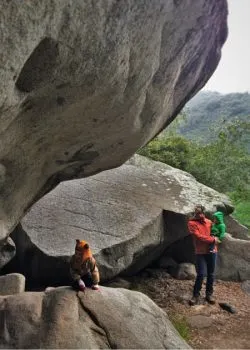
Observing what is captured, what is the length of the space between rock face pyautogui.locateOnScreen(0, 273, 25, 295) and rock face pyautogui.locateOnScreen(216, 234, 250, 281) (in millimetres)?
6785

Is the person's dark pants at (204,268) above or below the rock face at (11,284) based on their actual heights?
above

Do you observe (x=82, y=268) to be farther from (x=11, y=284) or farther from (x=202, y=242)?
(x=202, y=242)

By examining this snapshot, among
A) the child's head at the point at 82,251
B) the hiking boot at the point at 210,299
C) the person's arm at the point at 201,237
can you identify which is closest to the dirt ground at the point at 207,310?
the hiking boot at the point at 210,299

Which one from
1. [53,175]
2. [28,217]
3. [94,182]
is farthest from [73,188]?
[53,175]

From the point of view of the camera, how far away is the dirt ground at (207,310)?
8.77 metres

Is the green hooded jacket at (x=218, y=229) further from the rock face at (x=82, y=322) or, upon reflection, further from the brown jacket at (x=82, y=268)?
the brown jacket at (x=82, y=268)

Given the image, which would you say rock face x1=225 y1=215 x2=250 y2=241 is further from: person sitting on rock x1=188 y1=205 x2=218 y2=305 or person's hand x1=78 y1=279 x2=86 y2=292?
person's hand x1=78 y1=279 x2=86 y2=292

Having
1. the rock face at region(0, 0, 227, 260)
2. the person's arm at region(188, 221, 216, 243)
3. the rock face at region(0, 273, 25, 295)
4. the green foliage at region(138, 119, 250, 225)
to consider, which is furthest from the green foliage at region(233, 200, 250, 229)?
the rock face at region(0, 273, 25, 295)

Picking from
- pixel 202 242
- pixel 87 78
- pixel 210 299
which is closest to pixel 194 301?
Answer: pixel 210 299

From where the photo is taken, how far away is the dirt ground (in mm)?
8773

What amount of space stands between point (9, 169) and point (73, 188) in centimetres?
595

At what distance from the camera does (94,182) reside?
13961 mm

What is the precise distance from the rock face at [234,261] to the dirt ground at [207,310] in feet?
1.14

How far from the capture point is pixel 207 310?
1018 cm
